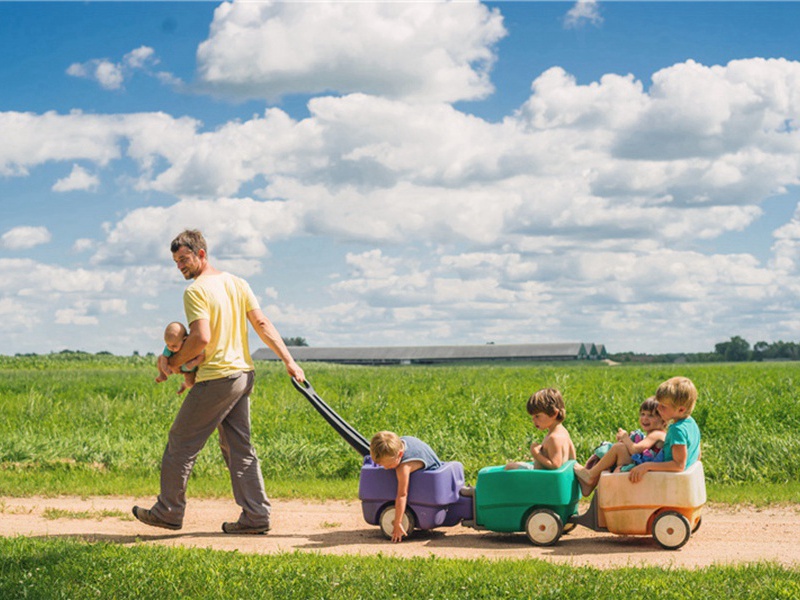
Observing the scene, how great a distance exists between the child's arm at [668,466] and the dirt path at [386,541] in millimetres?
635

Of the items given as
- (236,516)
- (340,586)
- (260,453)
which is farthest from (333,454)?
(340,586)

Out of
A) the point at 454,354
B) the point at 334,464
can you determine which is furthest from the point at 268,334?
the point at 454,354

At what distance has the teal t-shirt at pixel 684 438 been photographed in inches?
303

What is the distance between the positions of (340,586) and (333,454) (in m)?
7.10

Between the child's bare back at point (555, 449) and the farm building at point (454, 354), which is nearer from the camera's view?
the child's bare back at point (555, 449)

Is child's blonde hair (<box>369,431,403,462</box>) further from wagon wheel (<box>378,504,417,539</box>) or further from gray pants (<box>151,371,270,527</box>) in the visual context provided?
gray pants (<box>151,371,270,527</box>)

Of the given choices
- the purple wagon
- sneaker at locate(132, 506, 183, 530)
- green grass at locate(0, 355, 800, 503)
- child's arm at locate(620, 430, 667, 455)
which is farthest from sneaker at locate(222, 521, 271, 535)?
child's arm at locate(620, 430, 667, 455)

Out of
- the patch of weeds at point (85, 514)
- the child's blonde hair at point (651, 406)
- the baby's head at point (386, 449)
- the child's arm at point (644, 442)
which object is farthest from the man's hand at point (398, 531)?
the patch of weeds at point (85, 514)

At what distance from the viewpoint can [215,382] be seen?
26.6 feet

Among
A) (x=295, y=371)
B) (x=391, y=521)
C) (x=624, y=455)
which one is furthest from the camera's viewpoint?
(x=295, y=371)

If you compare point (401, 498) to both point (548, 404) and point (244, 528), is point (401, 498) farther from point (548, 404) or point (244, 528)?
point (244, 528)

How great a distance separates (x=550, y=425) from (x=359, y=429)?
25.9 ft

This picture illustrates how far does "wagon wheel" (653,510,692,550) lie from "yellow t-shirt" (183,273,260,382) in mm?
3858

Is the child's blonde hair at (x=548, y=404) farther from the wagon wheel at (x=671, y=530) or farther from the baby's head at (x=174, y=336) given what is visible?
the baby's head at (x=174, y=336)
